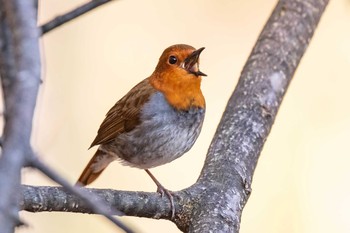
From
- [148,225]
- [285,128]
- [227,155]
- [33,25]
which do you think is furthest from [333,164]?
[33,25]

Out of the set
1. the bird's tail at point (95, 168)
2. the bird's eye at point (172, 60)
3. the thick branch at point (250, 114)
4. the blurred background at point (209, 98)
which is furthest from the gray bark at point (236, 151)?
the blurred background at point (209, 98)

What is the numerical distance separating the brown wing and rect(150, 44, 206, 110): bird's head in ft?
0.21

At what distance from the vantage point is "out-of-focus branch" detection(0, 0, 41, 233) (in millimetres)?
495

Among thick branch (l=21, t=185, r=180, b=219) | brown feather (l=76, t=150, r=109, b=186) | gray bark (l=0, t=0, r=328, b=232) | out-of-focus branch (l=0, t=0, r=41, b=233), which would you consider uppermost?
out-of-focus branch (l=0, t=0, r=41, b=233)

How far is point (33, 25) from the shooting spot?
21.1 inches

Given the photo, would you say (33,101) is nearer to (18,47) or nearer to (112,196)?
(18,47)

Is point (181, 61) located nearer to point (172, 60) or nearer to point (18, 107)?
point (172, 60)

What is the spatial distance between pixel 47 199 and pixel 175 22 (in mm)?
2722

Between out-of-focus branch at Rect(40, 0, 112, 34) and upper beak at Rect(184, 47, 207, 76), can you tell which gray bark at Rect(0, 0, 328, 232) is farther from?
out-of-focus branch at Rect(40, 0, 112, 34)

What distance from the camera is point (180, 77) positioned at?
2379 mm

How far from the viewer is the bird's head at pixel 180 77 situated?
2.35 meters

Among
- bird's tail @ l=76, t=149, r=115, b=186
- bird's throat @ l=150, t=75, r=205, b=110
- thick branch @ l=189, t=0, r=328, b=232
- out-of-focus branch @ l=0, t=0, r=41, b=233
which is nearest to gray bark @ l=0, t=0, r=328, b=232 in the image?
thick branch @ l=189, t=0, r=328, b=232

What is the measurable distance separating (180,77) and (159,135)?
20 cm

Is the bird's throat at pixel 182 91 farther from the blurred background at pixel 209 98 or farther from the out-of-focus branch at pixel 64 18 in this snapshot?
the out-of-focus branch at pixel 64 18
